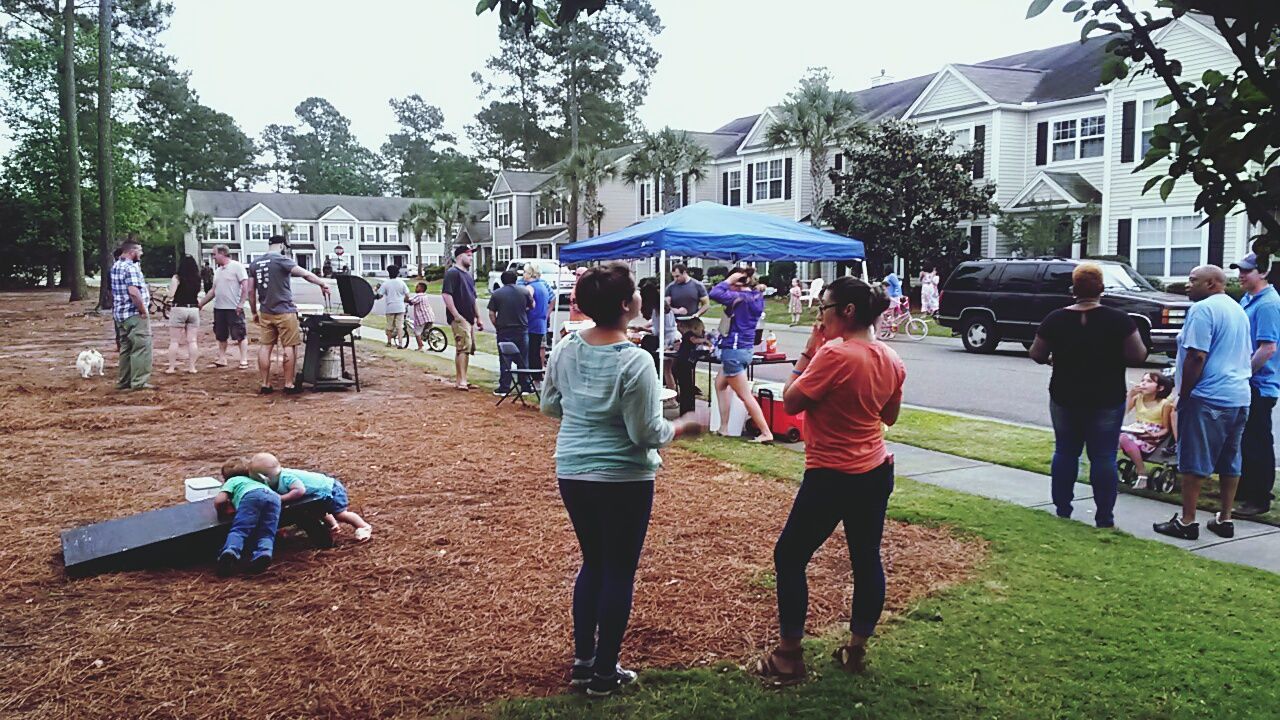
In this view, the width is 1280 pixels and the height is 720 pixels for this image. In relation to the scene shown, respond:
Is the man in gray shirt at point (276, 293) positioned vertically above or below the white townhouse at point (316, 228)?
below

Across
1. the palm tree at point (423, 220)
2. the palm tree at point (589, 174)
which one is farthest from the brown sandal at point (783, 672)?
the palm tree at point (423, 220)

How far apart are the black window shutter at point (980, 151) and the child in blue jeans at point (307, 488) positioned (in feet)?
89.8

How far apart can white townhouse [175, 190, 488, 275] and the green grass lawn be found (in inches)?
3190

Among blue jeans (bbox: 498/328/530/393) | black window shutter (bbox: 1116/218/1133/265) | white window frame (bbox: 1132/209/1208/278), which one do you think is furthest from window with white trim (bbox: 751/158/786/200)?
blue jeans (bbox: 498/328/530/393)

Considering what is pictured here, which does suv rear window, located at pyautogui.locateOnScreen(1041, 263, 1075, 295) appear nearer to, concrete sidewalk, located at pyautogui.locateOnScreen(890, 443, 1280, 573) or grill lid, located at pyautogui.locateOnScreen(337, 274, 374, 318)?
concrete sidewalk, located at pyautogui.locateOnScreen(890, 443, 1280, 573)

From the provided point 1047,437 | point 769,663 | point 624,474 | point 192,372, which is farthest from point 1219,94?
point 192,372

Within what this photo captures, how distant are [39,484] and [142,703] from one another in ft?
15.2

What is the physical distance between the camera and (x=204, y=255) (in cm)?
9000

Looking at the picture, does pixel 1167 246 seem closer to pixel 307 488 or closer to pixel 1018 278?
pixel 1018 278

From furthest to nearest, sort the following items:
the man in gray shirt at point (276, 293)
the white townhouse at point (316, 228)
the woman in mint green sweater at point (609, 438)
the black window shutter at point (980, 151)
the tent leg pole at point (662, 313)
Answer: the white townhouse at point (316, 228) < the black window shutter at point (980, 151) < the man in gray shirt at point (276, 293) < the tent leg pole at point (662, 313) < the woman in mint green sweater at point (609, 438)

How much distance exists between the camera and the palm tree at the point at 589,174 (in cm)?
5412

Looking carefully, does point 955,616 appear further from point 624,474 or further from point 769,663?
point 624,474

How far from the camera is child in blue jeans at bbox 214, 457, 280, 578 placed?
5453 millimetres

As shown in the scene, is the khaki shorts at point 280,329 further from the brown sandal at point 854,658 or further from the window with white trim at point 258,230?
the window with white trim at point 258,230
